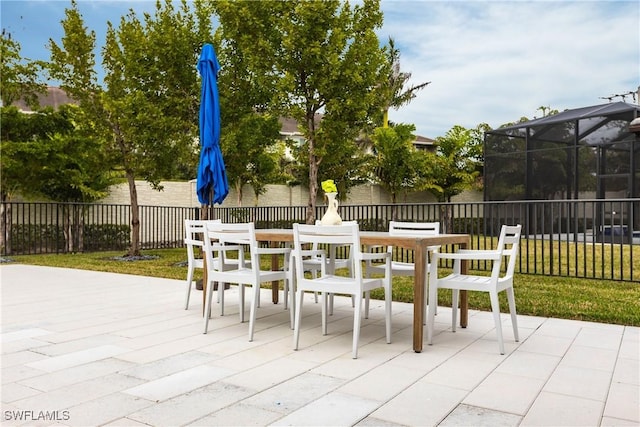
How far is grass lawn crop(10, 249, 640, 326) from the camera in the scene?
5.05m

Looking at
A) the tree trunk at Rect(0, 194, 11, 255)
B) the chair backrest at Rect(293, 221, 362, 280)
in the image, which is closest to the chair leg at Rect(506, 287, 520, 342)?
the chair backrest at Rect(293, 221, 362, 280)

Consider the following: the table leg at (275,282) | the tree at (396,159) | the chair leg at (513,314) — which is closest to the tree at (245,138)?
the table leg at (275,282)

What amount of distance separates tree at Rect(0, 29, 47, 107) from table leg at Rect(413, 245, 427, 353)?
33.8 ft

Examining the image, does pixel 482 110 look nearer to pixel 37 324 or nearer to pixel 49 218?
pixel 49 218

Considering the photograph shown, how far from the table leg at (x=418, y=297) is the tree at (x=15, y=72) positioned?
1031cm

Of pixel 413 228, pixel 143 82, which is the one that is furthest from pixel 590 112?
pixel 143 82

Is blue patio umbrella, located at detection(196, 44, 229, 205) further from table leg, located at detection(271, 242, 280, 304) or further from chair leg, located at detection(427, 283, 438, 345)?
chair leg, located at detection(427, 283, 438, 345)

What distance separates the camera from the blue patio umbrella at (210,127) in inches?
239

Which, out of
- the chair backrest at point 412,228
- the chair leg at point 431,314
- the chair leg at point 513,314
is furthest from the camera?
the chair backrest at point 412,228

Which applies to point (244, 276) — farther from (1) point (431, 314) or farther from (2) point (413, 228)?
(2) point (413, 228)

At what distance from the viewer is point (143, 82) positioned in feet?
33.4

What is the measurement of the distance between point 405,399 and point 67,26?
35.9ft

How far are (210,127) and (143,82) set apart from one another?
478cm

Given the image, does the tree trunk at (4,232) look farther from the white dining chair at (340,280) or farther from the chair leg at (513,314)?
the chair leg at (513,314)
